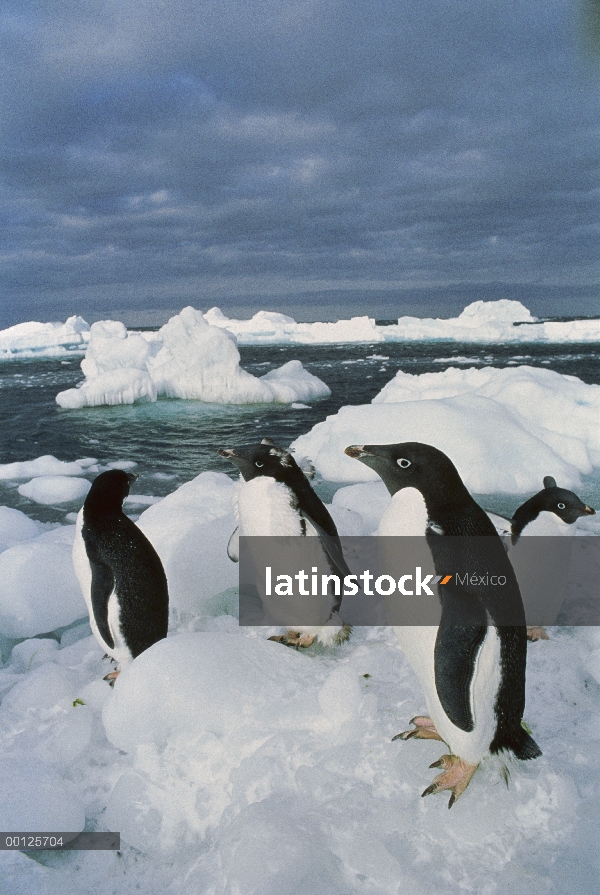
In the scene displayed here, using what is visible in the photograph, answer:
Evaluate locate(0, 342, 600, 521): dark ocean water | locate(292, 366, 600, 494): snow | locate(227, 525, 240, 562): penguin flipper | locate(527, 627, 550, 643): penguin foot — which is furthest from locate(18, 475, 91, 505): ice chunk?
locate(527, 627, 550, 643): penguin foot

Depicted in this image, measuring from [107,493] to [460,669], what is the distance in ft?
3.27

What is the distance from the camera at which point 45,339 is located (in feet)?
65.9

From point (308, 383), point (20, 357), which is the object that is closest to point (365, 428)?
point (308, 383)

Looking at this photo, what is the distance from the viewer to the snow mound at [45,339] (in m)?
19.9

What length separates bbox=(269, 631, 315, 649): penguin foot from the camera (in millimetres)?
1666

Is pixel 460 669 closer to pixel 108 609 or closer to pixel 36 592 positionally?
pixel 108 609

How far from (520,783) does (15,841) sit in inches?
37.7

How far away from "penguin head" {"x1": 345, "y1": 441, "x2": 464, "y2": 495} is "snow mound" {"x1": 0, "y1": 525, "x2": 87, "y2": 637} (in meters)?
1.47

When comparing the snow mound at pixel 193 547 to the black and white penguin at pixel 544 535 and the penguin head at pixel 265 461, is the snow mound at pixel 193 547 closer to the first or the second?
the penguin head at pixel 265 461

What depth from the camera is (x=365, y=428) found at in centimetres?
548

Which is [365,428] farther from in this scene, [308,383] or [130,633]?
[308,383]

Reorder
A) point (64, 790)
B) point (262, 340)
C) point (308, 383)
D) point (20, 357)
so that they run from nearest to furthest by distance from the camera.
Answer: point (64, 790) → point (308, 383) → point (20, 357) → point (262, 340)

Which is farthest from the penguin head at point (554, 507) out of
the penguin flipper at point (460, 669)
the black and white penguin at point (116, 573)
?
the black and white penguin at point (116, 573)

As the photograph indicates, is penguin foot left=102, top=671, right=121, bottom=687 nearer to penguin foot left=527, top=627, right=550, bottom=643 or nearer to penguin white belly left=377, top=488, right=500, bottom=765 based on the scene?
penguin white belly left=377, top=488, right=500, bottom=765
